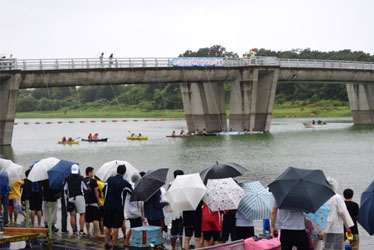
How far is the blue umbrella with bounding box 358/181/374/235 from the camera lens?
12.2 m

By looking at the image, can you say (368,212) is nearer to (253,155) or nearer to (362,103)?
(253,155)

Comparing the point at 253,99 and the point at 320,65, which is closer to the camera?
the point at 253,99

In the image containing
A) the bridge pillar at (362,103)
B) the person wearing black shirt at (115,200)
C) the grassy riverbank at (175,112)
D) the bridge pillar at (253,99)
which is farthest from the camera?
the grassy riverbank at (175,112)

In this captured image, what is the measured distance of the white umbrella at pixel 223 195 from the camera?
1322 centimetres

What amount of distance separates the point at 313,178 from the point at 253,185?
2.64m

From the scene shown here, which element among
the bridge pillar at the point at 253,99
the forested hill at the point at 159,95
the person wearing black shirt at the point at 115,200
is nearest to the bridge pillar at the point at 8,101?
the bridge pillar at the point at 253,99

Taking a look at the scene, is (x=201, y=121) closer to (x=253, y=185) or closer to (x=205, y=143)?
(x=205, y=143)

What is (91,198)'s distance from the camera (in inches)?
643

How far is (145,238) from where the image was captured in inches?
555

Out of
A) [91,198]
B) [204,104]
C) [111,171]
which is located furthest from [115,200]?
[204,104]

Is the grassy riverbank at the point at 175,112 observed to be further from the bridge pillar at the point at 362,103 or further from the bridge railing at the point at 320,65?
the bridge railing at the point at 320,65

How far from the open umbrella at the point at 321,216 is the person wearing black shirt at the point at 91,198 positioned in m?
6.28

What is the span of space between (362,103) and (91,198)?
9151 cm

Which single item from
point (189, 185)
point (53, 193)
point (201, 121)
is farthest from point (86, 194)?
point (201, 121)
